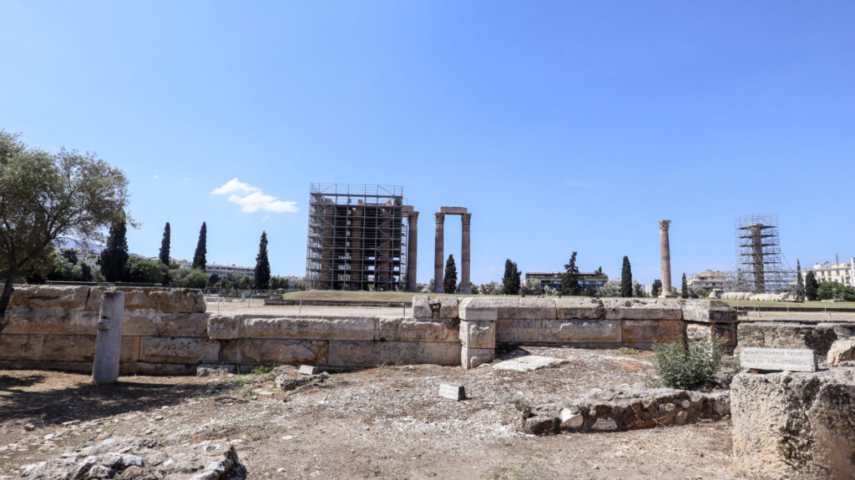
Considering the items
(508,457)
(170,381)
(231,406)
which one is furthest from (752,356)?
(170,381)

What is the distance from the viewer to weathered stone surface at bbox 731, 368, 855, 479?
316 centimetres

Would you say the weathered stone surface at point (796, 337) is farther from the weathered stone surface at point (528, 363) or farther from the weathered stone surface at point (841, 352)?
the weathered stone surface at point (528, 363)

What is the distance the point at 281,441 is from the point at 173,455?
1064mm

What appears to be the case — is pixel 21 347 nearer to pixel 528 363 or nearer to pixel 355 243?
pixel 528 363

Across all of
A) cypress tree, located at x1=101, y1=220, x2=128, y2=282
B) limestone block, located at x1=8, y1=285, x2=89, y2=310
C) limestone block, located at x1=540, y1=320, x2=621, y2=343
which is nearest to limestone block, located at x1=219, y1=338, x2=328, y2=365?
limestone block, located at x1=8, y1=285, x2=89, y2=310

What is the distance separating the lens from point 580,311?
8.91 m

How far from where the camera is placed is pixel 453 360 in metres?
8.80

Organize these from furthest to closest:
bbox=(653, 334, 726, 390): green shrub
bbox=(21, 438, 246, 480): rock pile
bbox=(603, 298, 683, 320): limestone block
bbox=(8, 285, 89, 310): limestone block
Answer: bbox=(603, 298, 683, 320): limestone block
bbox=(8, 285, 89, 310): limestone block
bbox=(653, 334, 726, 390): green shrub
bbox=(21, 438, 246, 480): rock pile

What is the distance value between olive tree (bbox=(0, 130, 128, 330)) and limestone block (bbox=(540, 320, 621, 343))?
340 inches

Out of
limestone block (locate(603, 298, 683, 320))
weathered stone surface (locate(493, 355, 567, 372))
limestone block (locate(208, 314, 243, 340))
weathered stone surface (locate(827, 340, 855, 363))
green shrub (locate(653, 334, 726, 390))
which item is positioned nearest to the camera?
green shrub (locate(653, 334, 726, 390))

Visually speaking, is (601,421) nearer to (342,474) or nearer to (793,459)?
(793,459)

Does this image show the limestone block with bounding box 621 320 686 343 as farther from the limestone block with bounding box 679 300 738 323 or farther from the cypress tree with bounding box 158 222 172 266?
the cypress tree with bounding box 158 222 172 266

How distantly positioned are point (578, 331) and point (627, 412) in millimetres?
4002

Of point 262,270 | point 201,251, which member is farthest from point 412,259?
point 201,251
